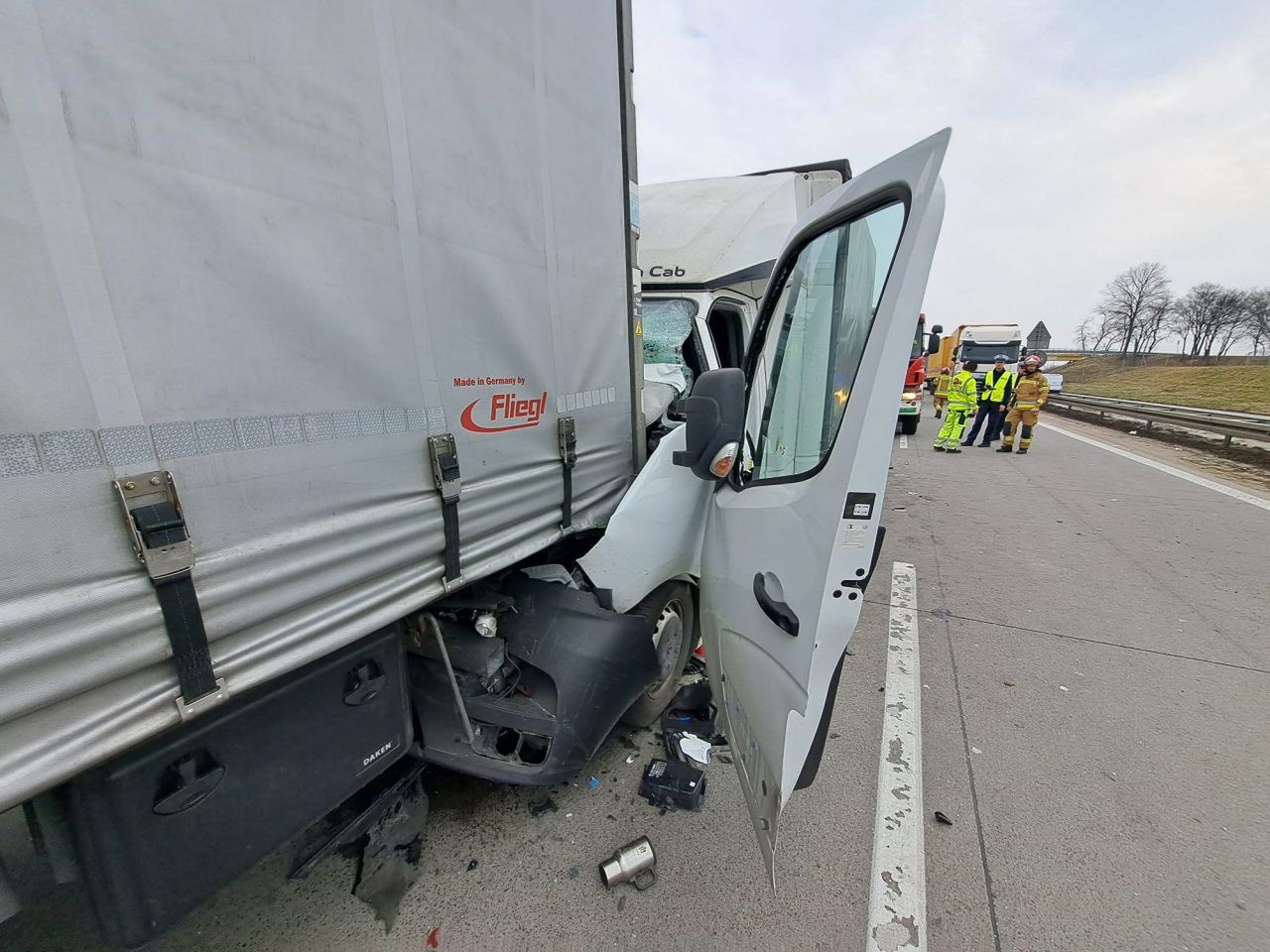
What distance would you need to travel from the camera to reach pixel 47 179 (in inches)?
32.5

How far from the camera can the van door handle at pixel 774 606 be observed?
1.66 metres

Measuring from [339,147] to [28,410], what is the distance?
2.68 ft

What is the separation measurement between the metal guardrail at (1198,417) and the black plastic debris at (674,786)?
13447 mm

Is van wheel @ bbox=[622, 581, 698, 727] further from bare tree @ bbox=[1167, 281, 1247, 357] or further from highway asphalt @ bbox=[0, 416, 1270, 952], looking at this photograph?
bare tree @ bbox=[1167, 281, 1247, 357]

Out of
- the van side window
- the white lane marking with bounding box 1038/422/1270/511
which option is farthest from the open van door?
Answer: the white lane marking with bounding box 1038/422/1270/511

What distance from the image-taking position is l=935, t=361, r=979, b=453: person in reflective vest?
11.2m

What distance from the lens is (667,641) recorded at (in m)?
2.81

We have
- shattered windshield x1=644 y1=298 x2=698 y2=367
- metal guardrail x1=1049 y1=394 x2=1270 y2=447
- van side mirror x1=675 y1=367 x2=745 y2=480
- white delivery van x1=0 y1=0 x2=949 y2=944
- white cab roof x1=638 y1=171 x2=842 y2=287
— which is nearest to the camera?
white delivery van x1=0 y1=0 x2=949 y2=944

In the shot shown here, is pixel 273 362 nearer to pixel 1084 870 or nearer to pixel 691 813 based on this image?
pixel 691 813

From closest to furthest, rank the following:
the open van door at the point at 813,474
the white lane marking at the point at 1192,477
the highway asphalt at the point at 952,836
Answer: the open van door at the point at 813,474
the highway asphalt at the point at 952,836
the white lane marking at the point at 1192,477

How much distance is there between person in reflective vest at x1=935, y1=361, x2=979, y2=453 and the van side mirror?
36.6 feet

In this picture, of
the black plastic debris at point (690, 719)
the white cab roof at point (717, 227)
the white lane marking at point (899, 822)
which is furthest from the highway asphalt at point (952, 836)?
the white cab roof at point (717, 227)

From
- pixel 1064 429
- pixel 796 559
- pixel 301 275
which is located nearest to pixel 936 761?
pixel 796 559

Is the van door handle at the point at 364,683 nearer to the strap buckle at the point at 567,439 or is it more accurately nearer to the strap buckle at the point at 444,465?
the strap buckle at the point at 444,465
